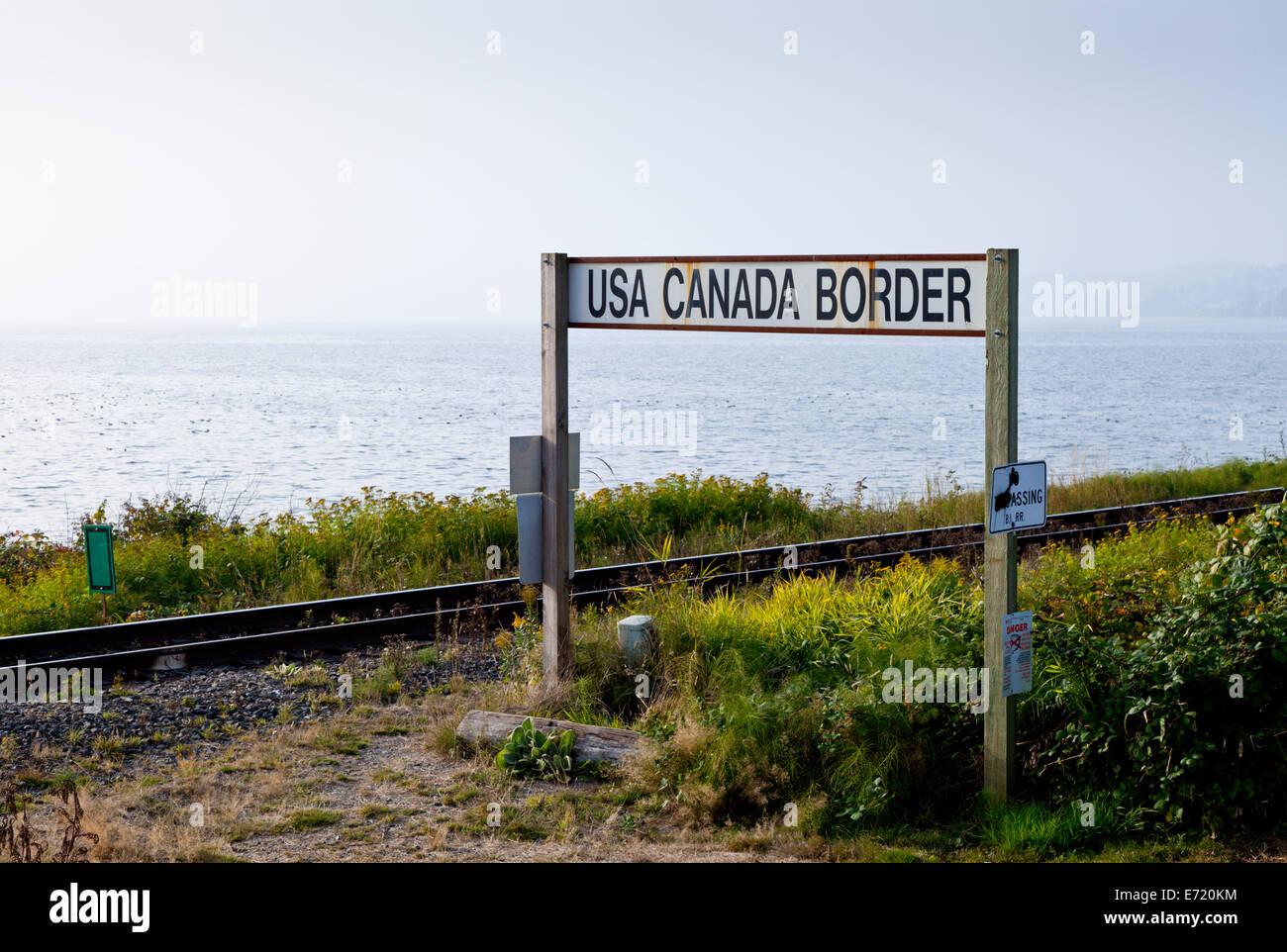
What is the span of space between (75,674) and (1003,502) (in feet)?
21.0

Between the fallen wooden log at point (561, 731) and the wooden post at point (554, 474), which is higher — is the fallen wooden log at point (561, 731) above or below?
below


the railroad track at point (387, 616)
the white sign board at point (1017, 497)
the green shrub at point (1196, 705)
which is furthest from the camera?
the railroad track at point (387, 616)

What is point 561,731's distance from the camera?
7.09 metres

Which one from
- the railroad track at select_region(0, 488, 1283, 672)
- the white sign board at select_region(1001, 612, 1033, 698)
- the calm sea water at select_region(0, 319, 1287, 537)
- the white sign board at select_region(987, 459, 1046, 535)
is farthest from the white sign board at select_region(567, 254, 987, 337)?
the calm sea water at select_region(0, 319, 1287, 537)

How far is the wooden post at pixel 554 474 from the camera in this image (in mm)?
8117

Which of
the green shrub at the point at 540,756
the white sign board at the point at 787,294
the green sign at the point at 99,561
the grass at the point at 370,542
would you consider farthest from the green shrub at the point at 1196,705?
the green sign at the point at 99,561

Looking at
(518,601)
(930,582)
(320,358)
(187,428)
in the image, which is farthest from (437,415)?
(320,358)

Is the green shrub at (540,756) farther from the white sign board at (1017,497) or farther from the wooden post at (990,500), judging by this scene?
the white sign board at (1017,497)

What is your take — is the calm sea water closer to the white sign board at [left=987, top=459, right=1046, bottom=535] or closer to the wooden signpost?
the wooden signpost

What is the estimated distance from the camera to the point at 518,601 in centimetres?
1082

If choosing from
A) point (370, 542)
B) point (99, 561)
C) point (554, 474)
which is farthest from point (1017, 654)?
point (370, 542)

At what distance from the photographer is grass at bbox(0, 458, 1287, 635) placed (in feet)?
38.2

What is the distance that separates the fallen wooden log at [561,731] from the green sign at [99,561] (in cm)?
425
